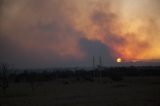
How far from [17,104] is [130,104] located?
12526 mm

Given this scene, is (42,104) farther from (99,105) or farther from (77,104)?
(99,105)

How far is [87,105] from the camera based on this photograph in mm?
29844

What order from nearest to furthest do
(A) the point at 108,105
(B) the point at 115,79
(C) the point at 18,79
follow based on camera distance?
(A) the point at 108,105 → (B) the point at 115,79 → (C) the point at 18,79

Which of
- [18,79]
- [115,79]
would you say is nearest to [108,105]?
[115,79]

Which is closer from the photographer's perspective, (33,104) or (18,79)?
(33,104)

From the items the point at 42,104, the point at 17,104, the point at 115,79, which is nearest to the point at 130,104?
the point at 42,104

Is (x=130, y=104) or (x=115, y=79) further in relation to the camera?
(x=115, y=79)

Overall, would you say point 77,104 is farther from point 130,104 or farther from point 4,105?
point 4,105

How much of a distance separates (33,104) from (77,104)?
4905mm

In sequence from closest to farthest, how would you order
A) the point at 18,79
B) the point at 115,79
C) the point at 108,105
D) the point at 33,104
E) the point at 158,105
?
the point at 158,105, the point at 108,105, the point at 33,104, the point at 115,79, the point at 18,79

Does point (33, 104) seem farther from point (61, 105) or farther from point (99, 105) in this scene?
point (99, 105)

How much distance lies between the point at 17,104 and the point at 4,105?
1418 millimetres

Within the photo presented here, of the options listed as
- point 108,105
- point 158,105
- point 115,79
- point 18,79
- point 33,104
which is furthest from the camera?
point 18,79

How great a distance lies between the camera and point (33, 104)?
105 feet
